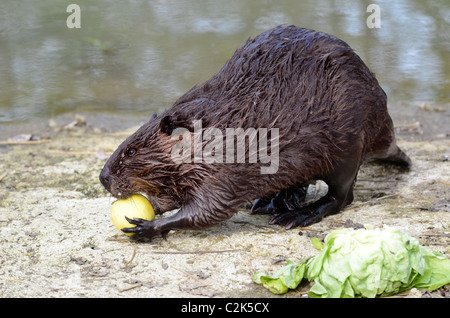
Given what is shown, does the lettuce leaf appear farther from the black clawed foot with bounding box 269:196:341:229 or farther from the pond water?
the pond water

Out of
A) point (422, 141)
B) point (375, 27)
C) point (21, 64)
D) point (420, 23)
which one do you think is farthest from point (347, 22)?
point (21, 64)

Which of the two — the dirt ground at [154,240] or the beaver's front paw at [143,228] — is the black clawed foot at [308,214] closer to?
the dirt ground at [154,240]

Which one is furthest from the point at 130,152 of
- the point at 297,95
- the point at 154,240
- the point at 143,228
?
the point at 297,95

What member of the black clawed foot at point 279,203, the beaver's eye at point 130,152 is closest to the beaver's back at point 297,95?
the beaver's eye at point 130,152

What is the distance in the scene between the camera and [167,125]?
12.5 feet

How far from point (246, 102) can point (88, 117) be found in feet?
12.6

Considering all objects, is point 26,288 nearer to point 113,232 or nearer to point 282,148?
point 113,232

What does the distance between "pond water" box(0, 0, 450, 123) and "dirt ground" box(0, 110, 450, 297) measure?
237 cm

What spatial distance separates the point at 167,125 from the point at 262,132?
56 cm

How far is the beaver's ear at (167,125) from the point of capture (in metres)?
3.79

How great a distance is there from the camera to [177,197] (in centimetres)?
393

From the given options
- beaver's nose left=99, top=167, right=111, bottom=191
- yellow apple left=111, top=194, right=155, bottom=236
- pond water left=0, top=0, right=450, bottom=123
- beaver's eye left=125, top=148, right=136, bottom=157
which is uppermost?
beaver's eye left=125, top=148, right=136, bottom=157

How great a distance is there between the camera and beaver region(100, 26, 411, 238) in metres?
3.81

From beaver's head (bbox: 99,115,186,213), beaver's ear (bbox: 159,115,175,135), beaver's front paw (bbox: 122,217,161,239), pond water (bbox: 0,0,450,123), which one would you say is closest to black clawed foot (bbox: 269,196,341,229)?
beaver's head (bbox: 99,115,186,213)
